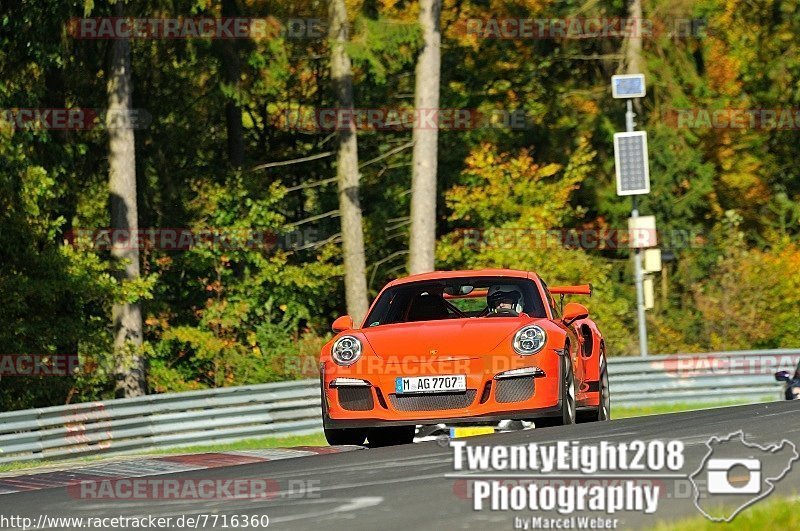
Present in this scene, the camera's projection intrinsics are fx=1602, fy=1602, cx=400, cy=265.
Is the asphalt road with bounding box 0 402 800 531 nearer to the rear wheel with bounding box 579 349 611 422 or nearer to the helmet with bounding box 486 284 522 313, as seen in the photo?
the helmet with bounding box 486 284 522 313

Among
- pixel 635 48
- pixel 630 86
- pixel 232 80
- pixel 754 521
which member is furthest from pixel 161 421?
pixel 635 48

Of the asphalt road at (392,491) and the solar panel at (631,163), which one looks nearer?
the asphalt road at (392,491)

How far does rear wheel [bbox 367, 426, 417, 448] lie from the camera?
13.4m

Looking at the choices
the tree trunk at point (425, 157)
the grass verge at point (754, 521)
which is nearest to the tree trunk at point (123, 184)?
the tree trunk at point (425, 157)

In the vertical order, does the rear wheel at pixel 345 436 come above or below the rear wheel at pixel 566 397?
below

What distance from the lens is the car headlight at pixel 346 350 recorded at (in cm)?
1260

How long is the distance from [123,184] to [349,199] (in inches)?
226

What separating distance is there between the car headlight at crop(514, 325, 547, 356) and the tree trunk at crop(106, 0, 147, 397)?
17.5 meters

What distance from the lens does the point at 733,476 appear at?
28.3ft

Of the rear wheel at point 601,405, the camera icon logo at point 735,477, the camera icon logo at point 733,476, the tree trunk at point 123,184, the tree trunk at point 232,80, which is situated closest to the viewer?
the camera icon logo at point 735,477
